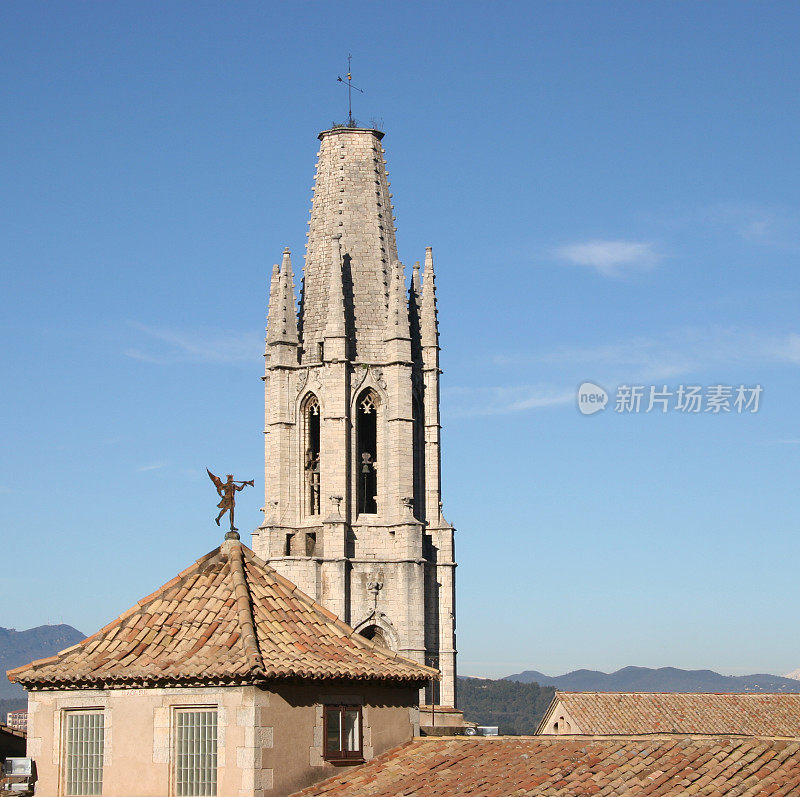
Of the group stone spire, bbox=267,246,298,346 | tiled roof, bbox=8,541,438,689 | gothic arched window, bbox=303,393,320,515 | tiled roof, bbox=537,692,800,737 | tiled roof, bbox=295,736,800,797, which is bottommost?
tiled roof, bbox=537,692,800,737

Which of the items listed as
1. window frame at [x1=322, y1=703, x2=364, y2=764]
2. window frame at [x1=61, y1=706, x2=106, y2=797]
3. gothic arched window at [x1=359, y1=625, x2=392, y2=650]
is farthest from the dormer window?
gothic arched window at [x1=359, y1=625, x2=392, y2=650]

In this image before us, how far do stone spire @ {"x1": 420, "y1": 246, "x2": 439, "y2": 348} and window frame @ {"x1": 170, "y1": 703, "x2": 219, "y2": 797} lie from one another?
47.0 m

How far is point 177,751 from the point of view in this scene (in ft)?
77.8

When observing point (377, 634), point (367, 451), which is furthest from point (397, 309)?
point (377, 634)

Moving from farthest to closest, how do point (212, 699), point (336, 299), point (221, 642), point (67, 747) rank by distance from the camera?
point (336, 299) → point (67, 747) → point (221, 642) → point (212, 699)

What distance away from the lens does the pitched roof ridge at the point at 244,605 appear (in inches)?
915

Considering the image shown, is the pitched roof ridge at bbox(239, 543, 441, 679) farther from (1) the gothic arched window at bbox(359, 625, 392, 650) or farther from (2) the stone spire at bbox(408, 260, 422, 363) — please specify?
(2) the stone spire at bbox(408, 260, 422, 363)

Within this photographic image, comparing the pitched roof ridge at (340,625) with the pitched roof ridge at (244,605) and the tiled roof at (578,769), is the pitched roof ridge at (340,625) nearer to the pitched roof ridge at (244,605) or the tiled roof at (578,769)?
the pitched roof ridge at (244,605)

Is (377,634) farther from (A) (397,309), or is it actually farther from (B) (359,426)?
(A) (397,309)

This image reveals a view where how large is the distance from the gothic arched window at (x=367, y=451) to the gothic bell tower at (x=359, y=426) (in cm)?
6

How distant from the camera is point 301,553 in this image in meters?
65.1

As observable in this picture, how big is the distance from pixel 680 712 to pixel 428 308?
885 inches

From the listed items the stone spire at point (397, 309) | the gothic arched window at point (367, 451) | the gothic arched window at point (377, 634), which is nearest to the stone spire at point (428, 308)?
the stone spire at point (397, 309)

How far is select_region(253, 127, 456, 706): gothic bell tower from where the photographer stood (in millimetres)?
65000
